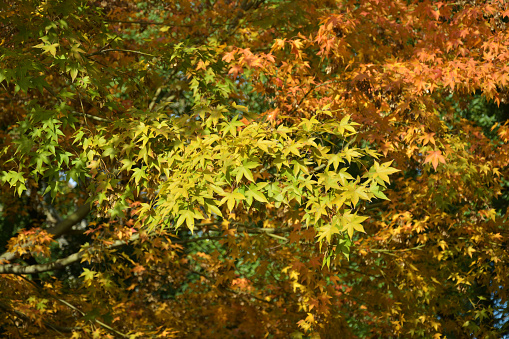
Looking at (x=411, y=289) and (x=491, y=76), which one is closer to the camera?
(x=491, y=76)

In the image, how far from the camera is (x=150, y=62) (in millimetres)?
5352

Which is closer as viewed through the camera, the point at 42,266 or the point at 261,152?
the point at 261,152

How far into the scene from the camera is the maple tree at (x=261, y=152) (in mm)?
3682

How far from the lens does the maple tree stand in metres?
3.68

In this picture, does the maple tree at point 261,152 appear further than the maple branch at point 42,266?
No

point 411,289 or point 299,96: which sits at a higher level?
point 299,96

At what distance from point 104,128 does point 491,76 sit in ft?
12.6

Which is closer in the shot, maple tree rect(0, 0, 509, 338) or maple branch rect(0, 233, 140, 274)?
maple tree rect(0, 0, 509, 338)

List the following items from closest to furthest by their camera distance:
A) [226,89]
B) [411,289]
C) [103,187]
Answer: [103,187] < [226,89] < [411,289]

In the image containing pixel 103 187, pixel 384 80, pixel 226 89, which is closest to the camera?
pixel 103 187

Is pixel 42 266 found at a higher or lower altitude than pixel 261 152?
lower

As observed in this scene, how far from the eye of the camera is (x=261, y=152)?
3.58 m

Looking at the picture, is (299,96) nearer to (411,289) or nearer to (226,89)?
(226,89)

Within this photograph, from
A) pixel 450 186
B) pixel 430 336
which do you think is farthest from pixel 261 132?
pixel 430 336
